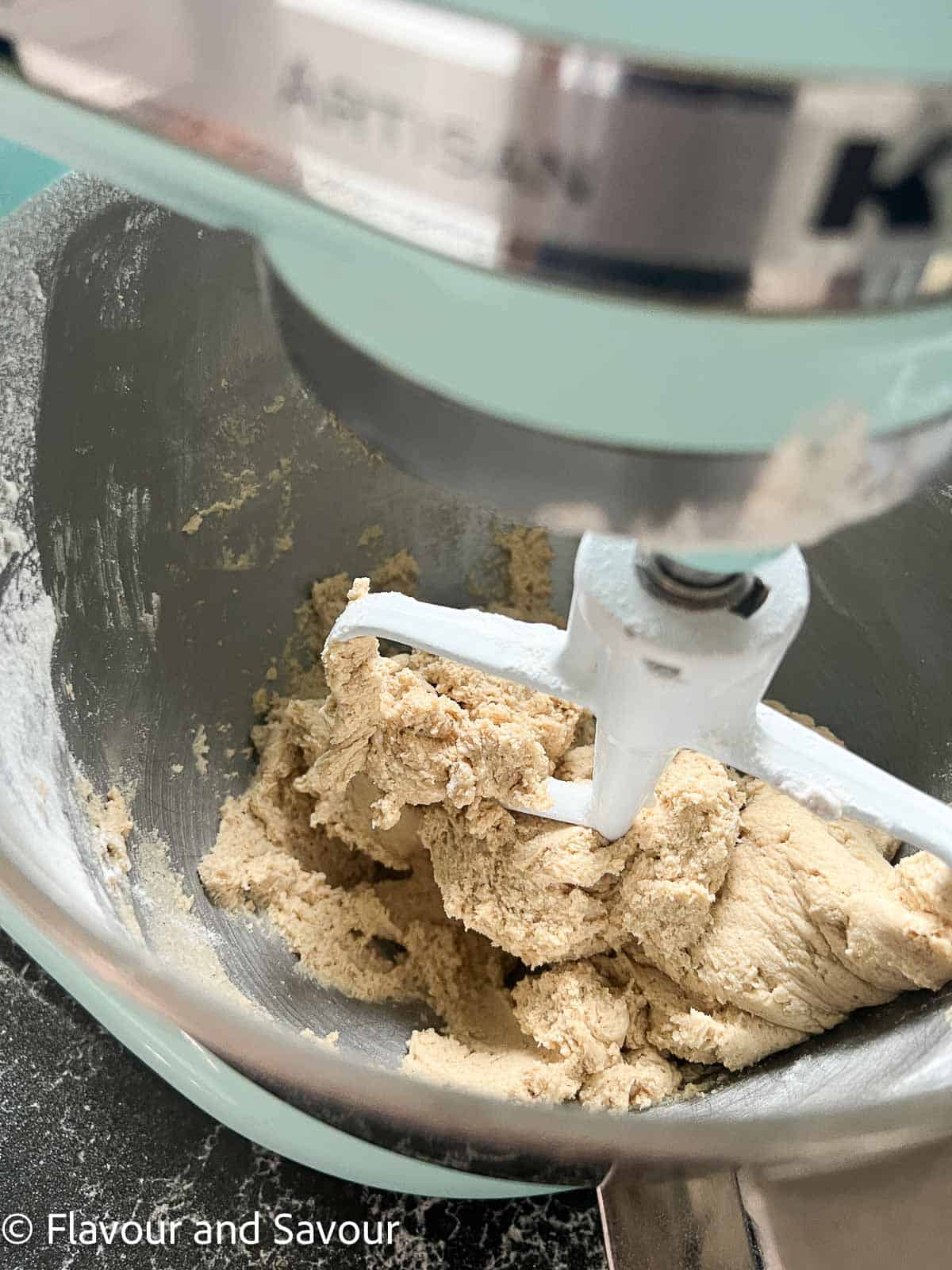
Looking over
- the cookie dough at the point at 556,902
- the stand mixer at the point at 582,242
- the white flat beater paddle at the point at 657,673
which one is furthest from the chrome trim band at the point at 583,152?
the cookie dough at the point at 556,902

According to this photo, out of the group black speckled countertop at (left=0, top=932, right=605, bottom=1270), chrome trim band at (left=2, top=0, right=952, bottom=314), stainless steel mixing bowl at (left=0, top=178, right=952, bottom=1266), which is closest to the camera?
chrome trim band at (left=2, top=0, right=952, bottom=314)

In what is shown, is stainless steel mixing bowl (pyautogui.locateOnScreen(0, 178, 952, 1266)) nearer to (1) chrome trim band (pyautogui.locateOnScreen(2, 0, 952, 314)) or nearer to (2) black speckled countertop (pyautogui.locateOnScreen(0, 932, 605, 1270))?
(2) black speckled countertop (pyautogui.locateOnScreen(0, 932, 605, 1270))

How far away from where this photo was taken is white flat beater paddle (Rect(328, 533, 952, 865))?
20.8 inches

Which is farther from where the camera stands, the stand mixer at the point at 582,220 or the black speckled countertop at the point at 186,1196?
the black speckled countertop at the point at 186,1196

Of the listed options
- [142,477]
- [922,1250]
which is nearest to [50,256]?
[142,477]

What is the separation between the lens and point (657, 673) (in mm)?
552

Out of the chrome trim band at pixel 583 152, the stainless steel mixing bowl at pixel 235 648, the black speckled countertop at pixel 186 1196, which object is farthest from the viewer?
the black speckled countertop at pixel 186 1196

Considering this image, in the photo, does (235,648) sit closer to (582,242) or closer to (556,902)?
(556,902)

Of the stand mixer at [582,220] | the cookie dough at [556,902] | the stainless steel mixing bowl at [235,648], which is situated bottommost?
the cookie dough at [556,902]

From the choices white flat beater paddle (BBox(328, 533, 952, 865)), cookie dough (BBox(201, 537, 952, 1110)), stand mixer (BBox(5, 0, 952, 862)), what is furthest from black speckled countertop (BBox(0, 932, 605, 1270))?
stand mixer (BBox(5, 0, 952, 862))

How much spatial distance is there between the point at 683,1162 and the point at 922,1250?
0.26 m

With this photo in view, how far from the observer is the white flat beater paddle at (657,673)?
528mm

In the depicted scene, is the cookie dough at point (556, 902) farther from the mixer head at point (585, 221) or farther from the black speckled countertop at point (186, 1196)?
the mixer head at point (585, 221)

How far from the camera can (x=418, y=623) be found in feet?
2.35
